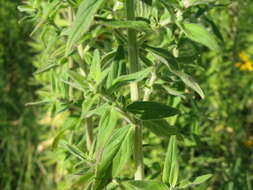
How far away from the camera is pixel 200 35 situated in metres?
1.01

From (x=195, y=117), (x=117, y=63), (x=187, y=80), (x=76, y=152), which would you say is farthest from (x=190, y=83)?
(x=195, y=117)

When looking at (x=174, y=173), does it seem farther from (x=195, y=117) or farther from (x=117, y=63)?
(x=195, y=117)

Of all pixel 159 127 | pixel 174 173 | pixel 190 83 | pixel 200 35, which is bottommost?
pixel 174 173

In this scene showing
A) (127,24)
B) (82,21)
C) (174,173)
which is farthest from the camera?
(174,173)

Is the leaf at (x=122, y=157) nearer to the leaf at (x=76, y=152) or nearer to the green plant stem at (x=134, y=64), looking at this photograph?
the green plant stem at (x=134, y=64)

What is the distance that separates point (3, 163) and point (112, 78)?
9.35ft

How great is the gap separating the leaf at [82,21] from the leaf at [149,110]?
29 cm

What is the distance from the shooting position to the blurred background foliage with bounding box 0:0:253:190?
2336 millimetres

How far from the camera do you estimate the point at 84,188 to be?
1.15 metres

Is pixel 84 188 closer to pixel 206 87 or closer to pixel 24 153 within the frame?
pixel 206 87

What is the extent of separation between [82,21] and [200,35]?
312 millimetres

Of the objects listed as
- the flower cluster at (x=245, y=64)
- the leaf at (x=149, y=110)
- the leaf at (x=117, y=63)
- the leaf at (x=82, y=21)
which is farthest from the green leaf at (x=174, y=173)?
the flower cluster at (x=245, y=64)

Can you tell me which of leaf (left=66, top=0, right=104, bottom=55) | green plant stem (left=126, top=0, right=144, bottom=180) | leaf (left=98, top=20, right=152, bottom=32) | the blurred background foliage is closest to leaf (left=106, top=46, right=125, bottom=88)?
green plant stem (left=126, top=0, right=144, bottom=180)

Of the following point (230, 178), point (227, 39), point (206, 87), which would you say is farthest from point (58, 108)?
point (227, 39)
